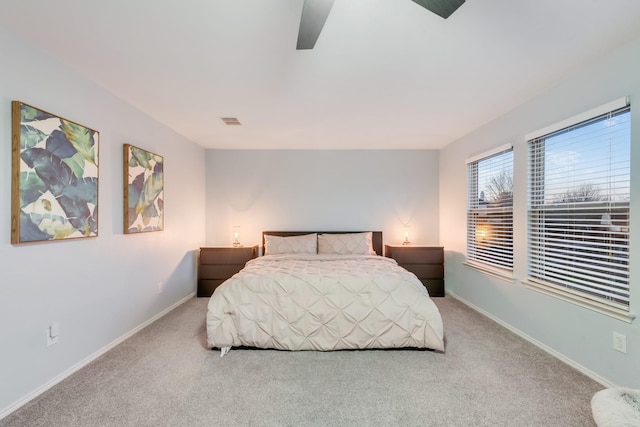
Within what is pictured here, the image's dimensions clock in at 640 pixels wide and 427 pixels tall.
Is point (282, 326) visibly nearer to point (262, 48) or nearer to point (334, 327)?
point (334, 327)

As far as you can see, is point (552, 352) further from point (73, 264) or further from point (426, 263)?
point (73, 264)

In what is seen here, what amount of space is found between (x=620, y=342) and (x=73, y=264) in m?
3.90

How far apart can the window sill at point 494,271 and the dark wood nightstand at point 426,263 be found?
1.63ft

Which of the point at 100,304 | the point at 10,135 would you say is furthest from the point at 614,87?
the point at 100,304

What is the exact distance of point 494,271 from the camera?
3.04 metres

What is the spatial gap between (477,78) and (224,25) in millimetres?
1912

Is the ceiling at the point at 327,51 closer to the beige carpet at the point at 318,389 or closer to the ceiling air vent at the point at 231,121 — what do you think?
the ceiling air vent at the point at 231,121

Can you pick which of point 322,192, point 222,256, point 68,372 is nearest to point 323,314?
point 68,372

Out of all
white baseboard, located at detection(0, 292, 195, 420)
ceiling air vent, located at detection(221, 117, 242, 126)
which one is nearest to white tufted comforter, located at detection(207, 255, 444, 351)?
white baseboard, located at detection(0, 292, 195, 420)

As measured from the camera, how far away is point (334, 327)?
7.81 feet

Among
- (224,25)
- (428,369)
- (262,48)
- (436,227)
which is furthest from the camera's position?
(436,227)

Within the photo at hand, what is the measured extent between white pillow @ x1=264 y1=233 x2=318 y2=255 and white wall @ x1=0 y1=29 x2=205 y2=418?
1300mm

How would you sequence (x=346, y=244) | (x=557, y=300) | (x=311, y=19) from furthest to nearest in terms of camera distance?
1. (x=346, y=244)
2. (x=557, y=300)
3. (x=311, y=19)

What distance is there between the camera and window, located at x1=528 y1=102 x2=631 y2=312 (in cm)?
186
